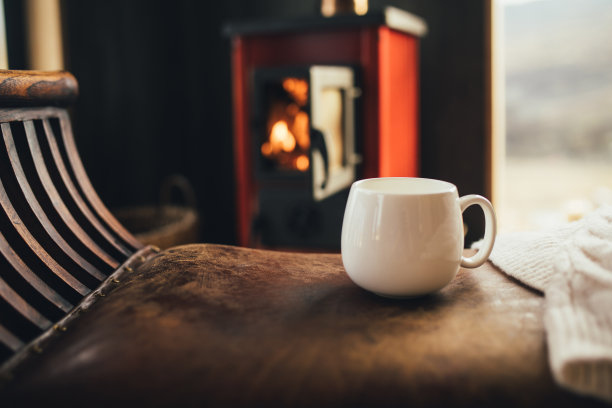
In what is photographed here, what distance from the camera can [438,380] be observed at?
44 cm

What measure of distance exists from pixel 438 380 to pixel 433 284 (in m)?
0.16

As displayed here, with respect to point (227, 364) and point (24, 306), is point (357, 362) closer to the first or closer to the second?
point (227, 364)

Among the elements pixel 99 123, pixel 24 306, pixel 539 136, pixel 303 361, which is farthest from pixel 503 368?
pixel 539 136

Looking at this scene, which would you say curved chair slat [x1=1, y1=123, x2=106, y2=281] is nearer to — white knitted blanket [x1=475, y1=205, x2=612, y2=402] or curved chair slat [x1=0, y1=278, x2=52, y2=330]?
curved chair slat [x1=0, y1=278, x2=52, y2=330]

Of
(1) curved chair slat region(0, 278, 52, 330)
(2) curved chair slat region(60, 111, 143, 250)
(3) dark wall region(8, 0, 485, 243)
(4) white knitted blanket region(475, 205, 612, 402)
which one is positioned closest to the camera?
(4) white knitted blanket region(475, 205, 612, 402)

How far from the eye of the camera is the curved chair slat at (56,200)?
2.36 ft

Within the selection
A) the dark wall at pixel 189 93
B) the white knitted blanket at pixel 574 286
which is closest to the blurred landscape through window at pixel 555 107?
the dark wall at pixel 189 93

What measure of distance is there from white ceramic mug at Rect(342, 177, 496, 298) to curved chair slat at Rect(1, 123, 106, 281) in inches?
13.0

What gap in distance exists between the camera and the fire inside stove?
184 centimetres

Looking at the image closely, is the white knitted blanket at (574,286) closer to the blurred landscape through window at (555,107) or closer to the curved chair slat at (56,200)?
the curved chair slat at (56,200)

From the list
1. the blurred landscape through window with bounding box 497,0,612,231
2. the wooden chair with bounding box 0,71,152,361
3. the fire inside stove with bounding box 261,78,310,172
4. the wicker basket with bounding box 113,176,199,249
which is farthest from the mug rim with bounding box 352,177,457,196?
the blurred landscape through window with bounding box 497,0,612,231

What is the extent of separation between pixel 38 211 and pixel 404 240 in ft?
1.46

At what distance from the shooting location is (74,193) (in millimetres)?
767

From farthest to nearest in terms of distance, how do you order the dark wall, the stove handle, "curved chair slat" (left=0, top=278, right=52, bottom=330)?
1. the dark wall
2. the stove handle
3. "curved chair slat" (left=0, top=278, right=52, bottom=330)
